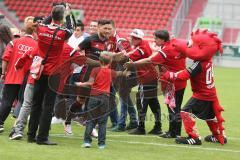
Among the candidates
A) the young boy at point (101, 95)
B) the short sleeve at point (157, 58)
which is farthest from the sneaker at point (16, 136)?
the short sleeve at point (157, 58)

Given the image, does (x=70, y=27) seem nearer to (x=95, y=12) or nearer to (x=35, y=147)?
(x=35, y=147)

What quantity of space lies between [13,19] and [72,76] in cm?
2413

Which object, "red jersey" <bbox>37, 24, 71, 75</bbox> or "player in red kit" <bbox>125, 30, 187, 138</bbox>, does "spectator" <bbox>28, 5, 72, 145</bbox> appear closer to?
"red jersey" <bbox>37, 24, 71, 75</bbox>

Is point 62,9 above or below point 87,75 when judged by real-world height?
above

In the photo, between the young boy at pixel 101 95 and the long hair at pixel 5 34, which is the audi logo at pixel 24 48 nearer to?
the long hair at pixel 5 34

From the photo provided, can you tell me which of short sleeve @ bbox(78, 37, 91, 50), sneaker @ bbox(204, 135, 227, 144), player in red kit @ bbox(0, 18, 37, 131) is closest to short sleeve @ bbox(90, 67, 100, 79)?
short sleeve @ bbox(78, 37, 91, 50)

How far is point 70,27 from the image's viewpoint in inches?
408

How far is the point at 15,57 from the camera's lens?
11.5 m

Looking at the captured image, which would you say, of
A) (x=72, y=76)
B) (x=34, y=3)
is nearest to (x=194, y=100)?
(x=72, y=76)

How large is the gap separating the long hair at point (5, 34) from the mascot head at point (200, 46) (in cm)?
307

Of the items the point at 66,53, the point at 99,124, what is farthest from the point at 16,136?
the point at 66,53

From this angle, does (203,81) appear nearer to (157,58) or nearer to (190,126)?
(190,126)

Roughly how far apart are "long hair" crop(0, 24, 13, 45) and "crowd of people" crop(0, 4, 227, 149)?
0.02m

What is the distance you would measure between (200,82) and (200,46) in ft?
1.95
